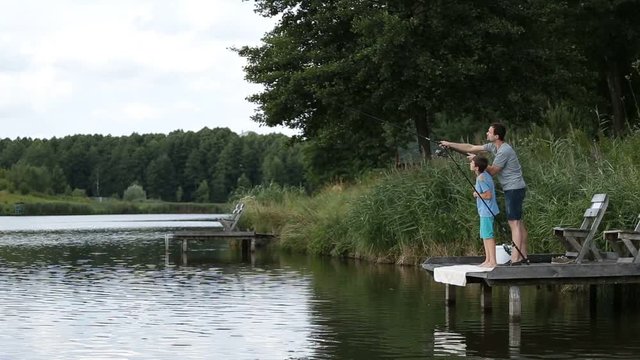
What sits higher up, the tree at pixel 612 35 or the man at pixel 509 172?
the tree at pixel 612 35

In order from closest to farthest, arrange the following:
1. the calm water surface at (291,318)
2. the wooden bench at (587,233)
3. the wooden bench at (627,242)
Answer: the calm water surface at (291,318), the wooden bench at (627,242), the wooden bench at (587,233)

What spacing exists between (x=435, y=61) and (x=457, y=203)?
8420 mm

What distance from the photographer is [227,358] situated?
11.8m

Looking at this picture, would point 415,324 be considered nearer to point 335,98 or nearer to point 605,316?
point 605,316

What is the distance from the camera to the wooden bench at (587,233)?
14.7 metres

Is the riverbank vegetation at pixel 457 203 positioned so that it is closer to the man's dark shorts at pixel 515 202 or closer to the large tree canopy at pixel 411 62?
the man's dark shorts at pixel 515 202

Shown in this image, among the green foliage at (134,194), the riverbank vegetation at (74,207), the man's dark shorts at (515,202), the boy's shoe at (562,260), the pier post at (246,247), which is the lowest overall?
the pier post at (246,247)

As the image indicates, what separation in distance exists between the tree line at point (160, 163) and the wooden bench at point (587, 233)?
148295mm

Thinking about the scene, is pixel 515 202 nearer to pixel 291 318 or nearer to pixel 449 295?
pixel 449 295

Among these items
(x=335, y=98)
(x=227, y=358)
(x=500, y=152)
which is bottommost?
(x=227, y=358)

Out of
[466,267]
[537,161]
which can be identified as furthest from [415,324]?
[537,161]

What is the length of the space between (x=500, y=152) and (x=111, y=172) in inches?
6729

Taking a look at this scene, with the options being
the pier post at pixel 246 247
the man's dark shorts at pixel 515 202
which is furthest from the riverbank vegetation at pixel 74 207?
the man's dark shorts at pixel 515 202

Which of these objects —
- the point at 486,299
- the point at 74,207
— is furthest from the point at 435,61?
the point at 74,207
